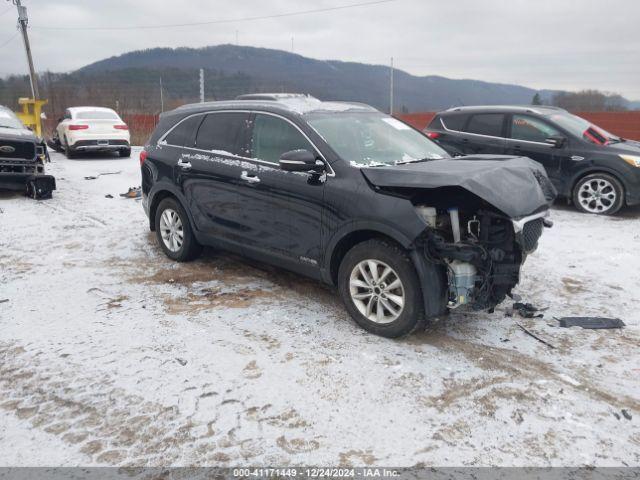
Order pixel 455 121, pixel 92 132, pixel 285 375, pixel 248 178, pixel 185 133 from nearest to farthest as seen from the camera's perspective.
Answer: pixel 285 375 → pixel 248 178 → pixel 185 133 → pixel 455 121 → pixel 92 132

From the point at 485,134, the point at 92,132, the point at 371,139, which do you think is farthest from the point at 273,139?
the point at 92,132

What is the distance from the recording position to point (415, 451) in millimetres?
2820

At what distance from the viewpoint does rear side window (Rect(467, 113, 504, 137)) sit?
370 inches

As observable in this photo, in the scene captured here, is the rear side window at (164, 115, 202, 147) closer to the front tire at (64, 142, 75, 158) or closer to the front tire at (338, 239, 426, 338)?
the front tire at (338, 239, 426, 338)

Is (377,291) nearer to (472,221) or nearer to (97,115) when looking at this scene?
(472,221)

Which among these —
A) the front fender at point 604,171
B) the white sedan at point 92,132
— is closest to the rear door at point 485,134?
the front fender at point 604,171

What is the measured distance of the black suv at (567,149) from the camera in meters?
8.34

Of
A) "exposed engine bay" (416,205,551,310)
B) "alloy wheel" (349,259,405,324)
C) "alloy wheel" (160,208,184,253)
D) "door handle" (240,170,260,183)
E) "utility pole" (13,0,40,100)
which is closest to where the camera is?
"exposed engine bay" (416,205,551,310)

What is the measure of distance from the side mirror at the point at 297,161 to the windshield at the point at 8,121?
9008 millimetres

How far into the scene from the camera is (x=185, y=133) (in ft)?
19.1

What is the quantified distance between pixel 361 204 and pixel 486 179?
37.1 inches

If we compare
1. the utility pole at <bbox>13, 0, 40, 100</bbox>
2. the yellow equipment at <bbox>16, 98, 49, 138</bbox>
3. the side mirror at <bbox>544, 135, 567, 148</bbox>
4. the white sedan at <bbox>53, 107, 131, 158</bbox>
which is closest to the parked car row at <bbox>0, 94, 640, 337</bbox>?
the side mirror at <bbox>544, 135, 567, 148</bbox>

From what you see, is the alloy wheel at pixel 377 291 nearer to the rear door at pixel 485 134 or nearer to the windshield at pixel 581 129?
the rear door at pixel 485 134

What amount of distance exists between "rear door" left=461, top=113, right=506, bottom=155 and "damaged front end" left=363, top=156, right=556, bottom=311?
5.65 metres
